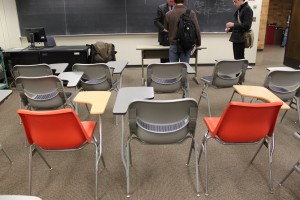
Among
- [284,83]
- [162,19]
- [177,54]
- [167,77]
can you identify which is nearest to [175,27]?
[177,54]


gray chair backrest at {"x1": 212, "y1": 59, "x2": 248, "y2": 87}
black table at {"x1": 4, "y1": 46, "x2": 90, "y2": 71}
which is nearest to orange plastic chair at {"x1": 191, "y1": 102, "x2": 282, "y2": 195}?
gray chair backrest at {"x1": 212, "y1": 59, "x2": 248, "y2": 87}

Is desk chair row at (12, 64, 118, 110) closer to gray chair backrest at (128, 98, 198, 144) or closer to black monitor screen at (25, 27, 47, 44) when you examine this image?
gray chair backrest at (128, 98, 198, 144)

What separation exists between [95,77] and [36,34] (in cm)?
262

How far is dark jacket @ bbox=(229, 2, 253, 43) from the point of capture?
423 cm

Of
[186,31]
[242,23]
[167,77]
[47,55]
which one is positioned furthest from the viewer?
[47,55]

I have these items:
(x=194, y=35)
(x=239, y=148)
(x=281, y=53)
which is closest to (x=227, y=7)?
(x=194, y=35)

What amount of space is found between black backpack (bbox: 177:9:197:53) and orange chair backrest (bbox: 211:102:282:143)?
2.37 m

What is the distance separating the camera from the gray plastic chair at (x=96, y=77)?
322 centimetres

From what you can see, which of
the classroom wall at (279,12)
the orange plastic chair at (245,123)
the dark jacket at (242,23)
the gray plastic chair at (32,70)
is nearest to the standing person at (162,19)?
the dark jacket at (242,23)

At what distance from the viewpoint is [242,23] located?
4312 millimetres

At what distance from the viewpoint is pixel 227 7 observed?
21.0 ft

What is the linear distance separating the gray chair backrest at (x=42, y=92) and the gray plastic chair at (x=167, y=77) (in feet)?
3.45

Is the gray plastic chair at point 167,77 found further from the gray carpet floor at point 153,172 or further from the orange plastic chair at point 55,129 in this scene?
the orange plastic chair at point 55,129

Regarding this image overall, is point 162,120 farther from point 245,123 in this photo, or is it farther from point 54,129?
point 54,129
